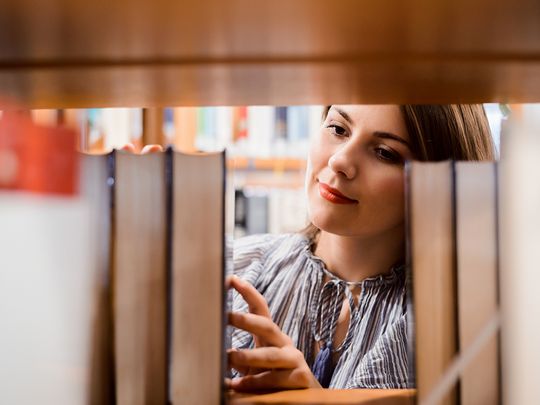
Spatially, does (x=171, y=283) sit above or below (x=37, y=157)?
below

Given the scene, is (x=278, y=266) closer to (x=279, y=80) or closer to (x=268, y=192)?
(x=279, y=80)

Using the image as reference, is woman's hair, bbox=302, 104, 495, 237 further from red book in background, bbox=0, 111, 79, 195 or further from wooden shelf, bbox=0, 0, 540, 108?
red book in background, bbox=0, 111, 79, 195

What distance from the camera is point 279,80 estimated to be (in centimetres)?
71

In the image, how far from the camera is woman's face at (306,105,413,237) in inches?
39.9

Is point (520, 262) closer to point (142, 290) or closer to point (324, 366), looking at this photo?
point (142, 290)

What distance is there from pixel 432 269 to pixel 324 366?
53 centimetres

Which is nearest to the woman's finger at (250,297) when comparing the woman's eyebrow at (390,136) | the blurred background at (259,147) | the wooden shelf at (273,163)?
the woman's eyebrow at (390,136)

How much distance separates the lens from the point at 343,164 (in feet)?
3.35

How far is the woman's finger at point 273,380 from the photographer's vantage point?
777 millimetres

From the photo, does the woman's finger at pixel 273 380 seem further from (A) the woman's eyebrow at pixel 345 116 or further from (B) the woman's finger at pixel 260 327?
(A) the woman's eyebrow at pixel 345 116

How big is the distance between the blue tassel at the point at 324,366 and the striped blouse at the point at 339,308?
11 mm

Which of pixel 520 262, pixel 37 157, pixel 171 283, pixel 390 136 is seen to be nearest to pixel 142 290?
pixel 171 283

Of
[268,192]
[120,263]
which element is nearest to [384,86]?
[120,263]

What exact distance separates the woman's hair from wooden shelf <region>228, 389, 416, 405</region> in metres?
0.43
